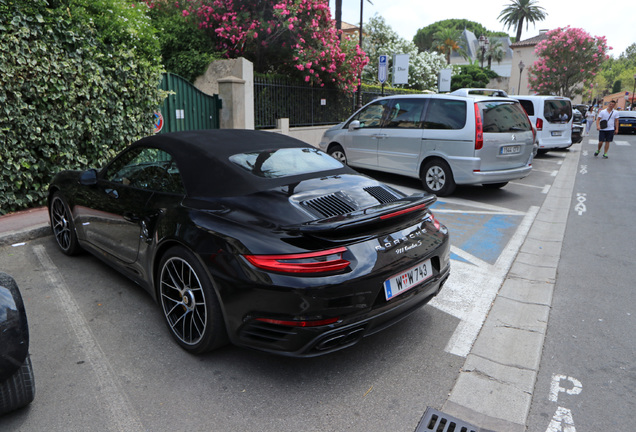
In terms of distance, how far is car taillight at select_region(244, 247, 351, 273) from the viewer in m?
2.48

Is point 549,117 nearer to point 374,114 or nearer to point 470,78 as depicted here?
point 374,114

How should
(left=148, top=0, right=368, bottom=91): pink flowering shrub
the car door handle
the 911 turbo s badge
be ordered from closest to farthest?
1. the 911 turbo s badge
2. the car door handle
3. (left=148, top=0, right=368, bottom=91): pink flowering shrub

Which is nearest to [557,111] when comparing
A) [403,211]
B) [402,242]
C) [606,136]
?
[606,136]

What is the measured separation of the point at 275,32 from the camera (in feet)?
41.7

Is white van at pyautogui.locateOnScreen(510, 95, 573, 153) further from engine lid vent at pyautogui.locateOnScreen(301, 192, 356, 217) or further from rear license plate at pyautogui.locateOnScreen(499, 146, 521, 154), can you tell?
engine lid vent at pyautogui.locateOnScreen(301, 192, 356, 217)

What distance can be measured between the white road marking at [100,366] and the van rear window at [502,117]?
21.7ft

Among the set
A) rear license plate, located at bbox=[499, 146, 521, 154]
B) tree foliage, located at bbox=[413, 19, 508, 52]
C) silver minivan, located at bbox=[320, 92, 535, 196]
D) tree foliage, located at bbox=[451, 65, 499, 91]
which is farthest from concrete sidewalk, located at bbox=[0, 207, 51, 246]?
tree foliage, located at bbox=[413, 19, 508, 52]

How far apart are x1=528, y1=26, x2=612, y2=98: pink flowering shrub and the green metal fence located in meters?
33.9

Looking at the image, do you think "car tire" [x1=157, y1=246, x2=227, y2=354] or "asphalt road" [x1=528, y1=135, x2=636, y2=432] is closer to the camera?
"asphalt road" [x1=528, y1=135, x2=636, y2=432]

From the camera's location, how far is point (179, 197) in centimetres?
321

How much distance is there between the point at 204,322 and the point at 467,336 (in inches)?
76.6

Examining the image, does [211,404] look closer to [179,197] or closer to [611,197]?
[179,197]

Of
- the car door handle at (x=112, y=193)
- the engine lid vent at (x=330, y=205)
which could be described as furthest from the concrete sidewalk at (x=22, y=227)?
the engine lid vent at (x=330, y=205)

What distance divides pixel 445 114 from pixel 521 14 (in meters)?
73.5
